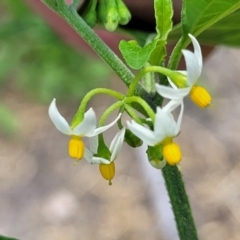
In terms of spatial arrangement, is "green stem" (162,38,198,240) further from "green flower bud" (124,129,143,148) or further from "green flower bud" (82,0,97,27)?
"green flower bud" (82,0,97,27)

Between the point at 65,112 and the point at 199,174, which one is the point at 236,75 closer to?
the point at 199,174

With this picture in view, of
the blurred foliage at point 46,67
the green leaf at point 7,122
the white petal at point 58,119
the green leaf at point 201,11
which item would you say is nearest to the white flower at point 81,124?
the white petal at point 58,119

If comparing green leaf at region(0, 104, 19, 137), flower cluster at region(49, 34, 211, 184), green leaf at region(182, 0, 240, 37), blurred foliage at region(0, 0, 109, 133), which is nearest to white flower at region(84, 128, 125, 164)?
flower cluster at region(49, 34, 211, 184)

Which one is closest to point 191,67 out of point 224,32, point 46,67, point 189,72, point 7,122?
point 189,72

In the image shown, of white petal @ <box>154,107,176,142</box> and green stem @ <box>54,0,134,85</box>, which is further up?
green stem @ <box>54,0,134,85</box>

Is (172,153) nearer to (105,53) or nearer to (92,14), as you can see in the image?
(105,53)

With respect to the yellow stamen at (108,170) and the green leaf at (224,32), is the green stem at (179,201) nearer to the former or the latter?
the yellow stamen at (108,170)

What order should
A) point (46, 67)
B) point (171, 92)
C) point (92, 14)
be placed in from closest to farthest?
point (171, 92)
point (92, 14)
point (46, 67)
